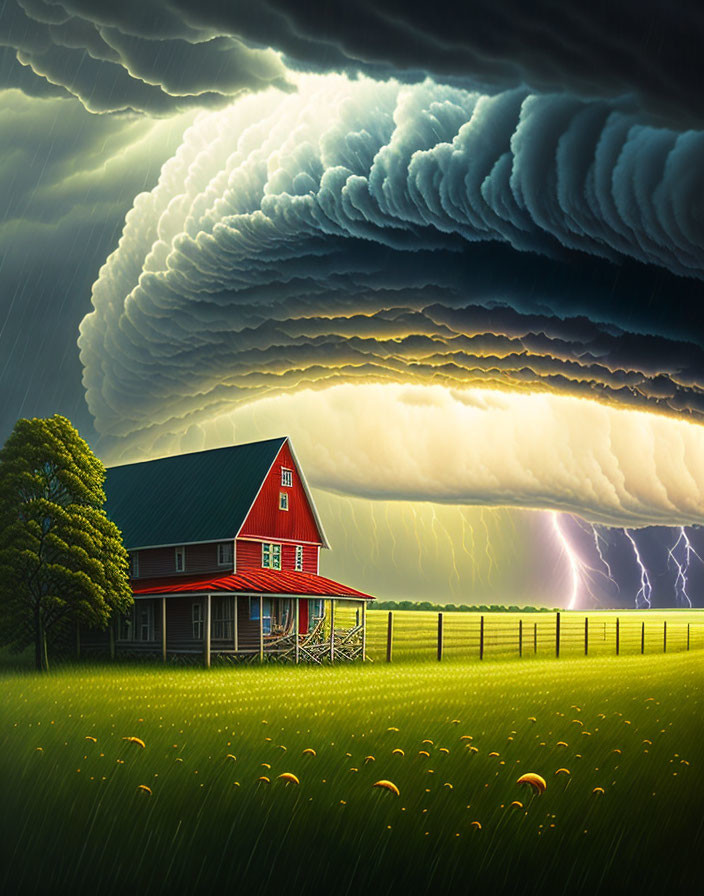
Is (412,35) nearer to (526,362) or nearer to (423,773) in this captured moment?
(526,362)

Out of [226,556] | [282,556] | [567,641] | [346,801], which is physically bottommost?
[567,641]

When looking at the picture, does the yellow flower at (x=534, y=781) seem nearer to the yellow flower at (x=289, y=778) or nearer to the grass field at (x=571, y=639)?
the yellow flower at (x=289, y=778)

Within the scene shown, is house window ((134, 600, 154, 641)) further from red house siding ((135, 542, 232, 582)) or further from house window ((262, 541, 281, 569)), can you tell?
house window ((262, 541, 281, 569))

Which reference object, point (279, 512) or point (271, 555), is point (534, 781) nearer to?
point (279, 512)

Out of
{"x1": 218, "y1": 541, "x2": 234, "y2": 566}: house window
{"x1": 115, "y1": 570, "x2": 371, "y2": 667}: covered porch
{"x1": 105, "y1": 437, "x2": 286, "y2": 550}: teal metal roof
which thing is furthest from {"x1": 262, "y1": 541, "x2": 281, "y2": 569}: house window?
{"x1": 105, "y1": 437, "x2": 286, "y2": 550}: teal metal roof

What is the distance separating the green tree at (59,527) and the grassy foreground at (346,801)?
6.72 m

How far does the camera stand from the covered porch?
20.3m

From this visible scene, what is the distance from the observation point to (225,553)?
21.1 metres

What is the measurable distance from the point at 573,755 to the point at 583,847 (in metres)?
1.31

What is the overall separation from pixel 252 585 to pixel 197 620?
282 cm

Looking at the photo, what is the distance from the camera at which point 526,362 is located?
1034 centimetres

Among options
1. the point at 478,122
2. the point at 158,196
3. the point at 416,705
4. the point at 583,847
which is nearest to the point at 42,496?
the point at 158,196

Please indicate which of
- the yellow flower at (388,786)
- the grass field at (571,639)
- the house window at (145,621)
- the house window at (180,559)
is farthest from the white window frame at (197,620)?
the yellow flower at (388,786)

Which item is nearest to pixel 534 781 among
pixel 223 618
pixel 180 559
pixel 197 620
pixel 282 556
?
pixel 180 559
